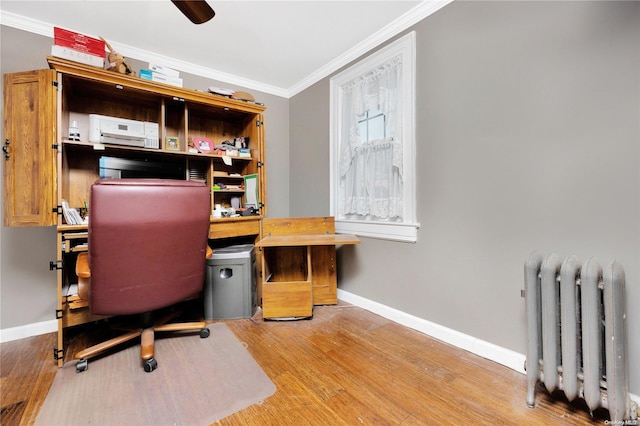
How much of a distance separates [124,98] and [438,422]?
3.19 m

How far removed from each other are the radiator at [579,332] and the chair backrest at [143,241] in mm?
1904

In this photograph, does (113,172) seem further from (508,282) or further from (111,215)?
(508,282)

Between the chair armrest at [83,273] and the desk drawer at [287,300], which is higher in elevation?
the chair armrest at [83,273]

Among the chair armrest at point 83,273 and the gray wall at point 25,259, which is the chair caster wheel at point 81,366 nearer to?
the chair armrest at point 83,273

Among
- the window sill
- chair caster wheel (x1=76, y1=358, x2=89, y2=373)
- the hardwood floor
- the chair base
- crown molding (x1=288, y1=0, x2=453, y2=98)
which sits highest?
crown molding (x1=288, y1=0, x2=453, y2=98)

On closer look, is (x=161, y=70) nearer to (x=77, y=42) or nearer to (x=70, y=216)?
(x=77, y=42)

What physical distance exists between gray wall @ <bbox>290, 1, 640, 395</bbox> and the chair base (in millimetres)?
1615

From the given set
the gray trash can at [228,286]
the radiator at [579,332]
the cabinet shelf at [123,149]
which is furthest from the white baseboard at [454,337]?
the cabinet shelf at [123,149]

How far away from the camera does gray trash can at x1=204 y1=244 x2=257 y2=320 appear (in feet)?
7.34

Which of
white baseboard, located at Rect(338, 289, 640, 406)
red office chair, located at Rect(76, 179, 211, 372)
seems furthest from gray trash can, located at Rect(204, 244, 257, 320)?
white baseboard, located at Rect(338, 289, 640, 406)

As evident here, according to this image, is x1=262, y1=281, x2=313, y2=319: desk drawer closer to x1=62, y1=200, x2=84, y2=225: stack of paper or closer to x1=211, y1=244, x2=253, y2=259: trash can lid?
x1=211, y1=244, x2=253, y2=259: trash can lid

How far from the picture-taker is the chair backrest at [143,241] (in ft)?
4.65

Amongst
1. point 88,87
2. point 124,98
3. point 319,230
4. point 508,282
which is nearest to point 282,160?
point 319,230

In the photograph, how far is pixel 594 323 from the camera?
1101mm
